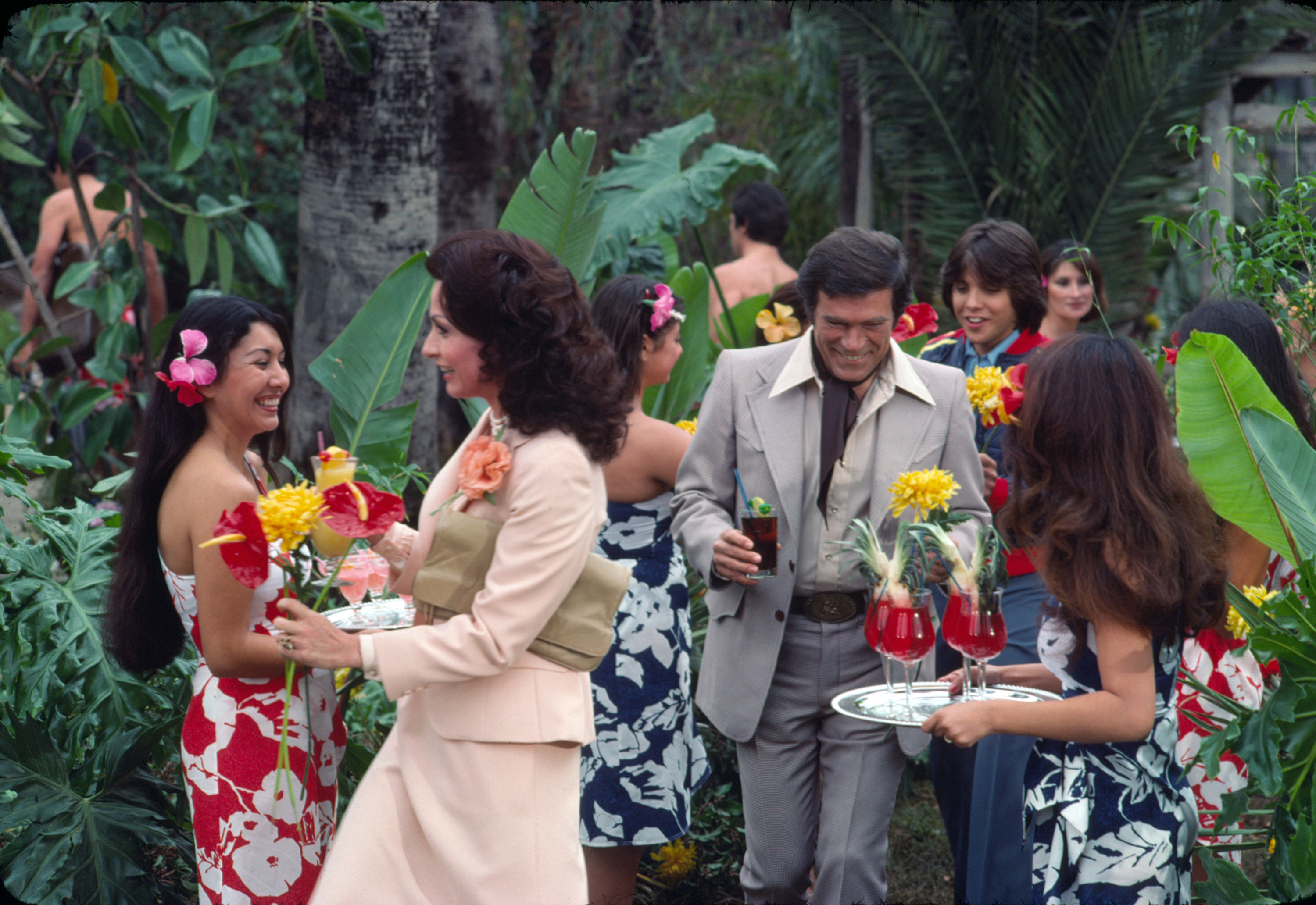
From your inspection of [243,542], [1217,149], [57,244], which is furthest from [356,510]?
[1217,149]

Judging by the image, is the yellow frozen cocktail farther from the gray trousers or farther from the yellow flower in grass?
the yellow flower in grass

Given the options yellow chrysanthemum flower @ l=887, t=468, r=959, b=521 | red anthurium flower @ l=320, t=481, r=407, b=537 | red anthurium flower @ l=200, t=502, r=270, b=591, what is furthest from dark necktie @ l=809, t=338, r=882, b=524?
red anthurium flower @ l=200, t=502, r=270, b=591

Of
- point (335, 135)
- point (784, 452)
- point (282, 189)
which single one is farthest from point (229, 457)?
point (282, 189)

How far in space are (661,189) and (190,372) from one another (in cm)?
420

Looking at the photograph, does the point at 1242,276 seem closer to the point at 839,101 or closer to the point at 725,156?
the point at 725,156

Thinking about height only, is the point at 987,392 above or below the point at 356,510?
below

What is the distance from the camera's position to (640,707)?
12.0 feet

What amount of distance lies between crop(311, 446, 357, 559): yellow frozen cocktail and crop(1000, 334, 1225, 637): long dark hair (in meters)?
1.45

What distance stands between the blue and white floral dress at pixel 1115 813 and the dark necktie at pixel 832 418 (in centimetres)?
82

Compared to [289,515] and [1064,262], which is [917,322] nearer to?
[1064,262]

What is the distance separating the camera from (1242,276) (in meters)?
3.57

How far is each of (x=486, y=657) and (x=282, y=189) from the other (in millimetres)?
11320

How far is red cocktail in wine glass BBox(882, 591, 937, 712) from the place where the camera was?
108 inches

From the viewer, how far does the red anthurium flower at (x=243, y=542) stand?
7.73 ft
